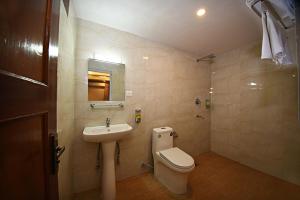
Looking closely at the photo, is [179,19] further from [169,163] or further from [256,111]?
[256,111]

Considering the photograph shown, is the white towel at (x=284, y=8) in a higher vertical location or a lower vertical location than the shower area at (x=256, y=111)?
higher

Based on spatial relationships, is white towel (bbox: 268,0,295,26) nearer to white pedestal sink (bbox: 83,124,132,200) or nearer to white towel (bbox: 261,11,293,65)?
white towel (bbox: 261,11,293,65)

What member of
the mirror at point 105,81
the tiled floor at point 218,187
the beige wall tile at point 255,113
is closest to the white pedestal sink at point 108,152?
the tiled floor at point 218,187

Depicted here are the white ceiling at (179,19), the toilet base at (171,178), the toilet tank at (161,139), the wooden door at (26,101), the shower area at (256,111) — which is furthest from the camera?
the toilet tank at (161,139)

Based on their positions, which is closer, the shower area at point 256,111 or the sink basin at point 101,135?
Result: the sink basin at point 101,135

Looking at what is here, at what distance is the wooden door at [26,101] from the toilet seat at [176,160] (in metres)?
1.24

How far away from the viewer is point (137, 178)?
180cm

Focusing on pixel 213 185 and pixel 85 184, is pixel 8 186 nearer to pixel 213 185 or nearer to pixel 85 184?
pixel 85 184

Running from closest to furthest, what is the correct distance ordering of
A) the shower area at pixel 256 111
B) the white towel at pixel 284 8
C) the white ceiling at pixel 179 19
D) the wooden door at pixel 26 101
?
the wooden door at pixel 26 101
the white towel at pixel 284 8
the white ceiling at pixel 179 19
the shower area at pixel 256 111

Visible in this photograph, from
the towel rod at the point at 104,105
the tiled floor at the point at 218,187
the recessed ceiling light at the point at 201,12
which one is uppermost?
the recessed ceiling light at the point at 201,12

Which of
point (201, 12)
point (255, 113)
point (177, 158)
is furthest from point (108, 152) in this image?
point (255, 113)

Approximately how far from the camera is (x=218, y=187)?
162 cm

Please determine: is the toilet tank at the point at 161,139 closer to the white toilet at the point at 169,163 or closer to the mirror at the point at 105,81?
the white toilet at the point at 169,163

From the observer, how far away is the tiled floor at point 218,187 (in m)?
1.46
